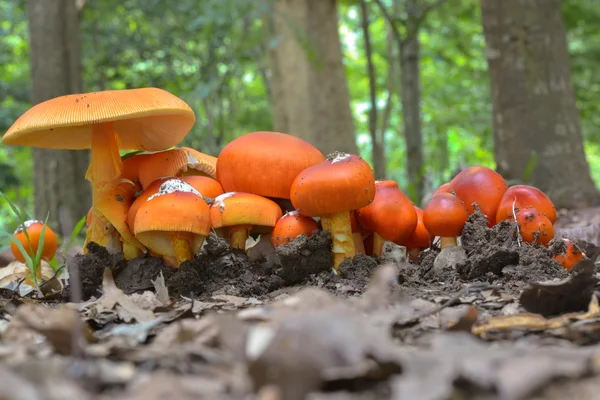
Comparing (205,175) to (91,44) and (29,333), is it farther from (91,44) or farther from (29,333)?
(91,44)

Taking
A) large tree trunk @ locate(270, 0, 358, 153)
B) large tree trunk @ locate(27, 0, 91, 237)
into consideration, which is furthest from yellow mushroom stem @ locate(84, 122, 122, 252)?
large tree trunk @ locate(270, 0, 358, 153)

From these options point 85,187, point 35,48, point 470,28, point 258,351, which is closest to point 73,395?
point 258,351

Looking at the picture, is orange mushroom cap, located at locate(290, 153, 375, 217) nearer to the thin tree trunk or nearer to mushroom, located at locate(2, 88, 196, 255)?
mushroom, located at locate(2, 88, 196, 255)

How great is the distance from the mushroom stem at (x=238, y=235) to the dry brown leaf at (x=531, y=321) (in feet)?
3.97

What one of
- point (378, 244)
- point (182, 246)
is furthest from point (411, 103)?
point (182, 246)

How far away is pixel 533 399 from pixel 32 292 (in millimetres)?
2376

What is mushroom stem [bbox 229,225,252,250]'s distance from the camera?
245 cm

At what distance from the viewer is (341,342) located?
1019 mm

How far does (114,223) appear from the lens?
2.45m

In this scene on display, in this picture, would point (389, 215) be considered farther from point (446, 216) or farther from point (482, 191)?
point (482, 191)

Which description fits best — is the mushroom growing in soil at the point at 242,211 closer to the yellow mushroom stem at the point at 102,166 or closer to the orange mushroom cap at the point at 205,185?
the orange mushroom cap at the point at 205,185

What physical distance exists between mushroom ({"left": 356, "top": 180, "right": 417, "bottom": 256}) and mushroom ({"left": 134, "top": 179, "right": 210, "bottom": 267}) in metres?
0.68

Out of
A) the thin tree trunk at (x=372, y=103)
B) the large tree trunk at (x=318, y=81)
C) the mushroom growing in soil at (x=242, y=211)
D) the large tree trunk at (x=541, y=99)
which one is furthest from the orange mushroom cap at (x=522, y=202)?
the large tree trunk at (x=318, y=81)

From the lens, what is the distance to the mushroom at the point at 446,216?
7.57ft
